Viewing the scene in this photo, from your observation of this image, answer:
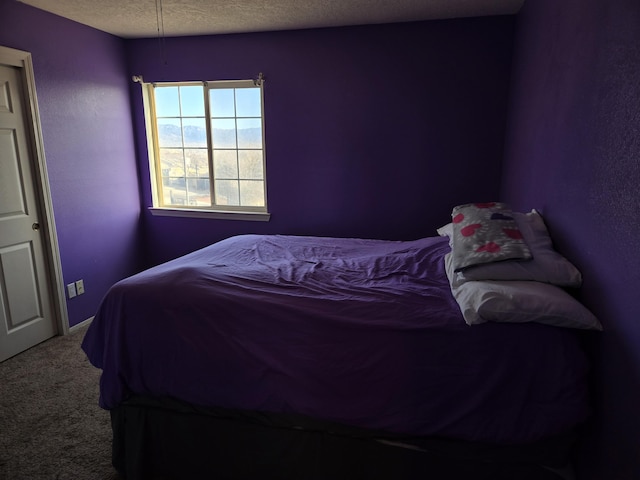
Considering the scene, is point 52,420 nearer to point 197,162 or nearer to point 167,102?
point 197,162

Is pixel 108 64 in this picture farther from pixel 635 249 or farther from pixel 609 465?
pixel 609 465

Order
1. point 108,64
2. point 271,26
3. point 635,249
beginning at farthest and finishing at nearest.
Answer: point 108,64 < point 271,26 < point 635,249

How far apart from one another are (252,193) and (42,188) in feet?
5.49

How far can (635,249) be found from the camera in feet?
3.71

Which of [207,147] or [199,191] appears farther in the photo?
[199,191]

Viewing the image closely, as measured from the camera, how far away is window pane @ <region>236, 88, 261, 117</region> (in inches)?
141

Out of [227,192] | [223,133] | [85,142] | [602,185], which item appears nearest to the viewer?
[602,185]

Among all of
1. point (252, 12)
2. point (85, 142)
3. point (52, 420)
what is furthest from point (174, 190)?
point (52, 420)

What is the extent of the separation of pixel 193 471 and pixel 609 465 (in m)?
1.60

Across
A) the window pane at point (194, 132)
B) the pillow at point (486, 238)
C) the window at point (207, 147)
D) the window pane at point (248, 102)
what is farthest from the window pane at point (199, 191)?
the pillow at point (486, 238)

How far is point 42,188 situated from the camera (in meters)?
2.88

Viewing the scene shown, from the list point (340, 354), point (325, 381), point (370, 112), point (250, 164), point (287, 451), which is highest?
point (370, 112)

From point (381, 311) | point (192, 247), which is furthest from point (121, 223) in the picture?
point (381, 311)

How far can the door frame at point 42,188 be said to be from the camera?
2709 millimetres
